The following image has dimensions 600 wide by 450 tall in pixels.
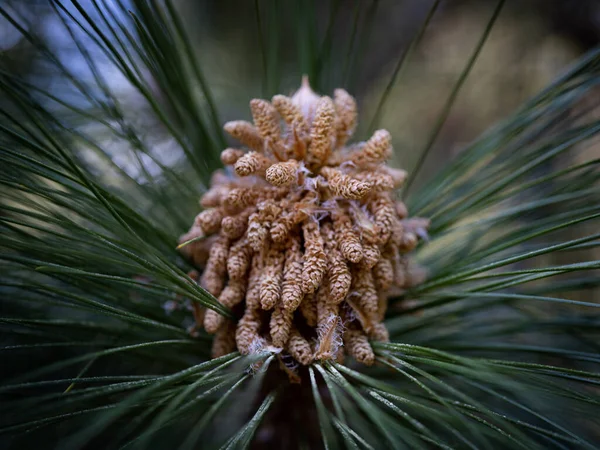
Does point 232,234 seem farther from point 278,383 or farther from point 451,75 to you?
point 451,75

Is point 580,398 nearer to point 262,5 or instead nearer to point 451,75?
point 262,5

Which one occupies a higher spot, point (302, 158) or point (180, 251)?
point (302, 158)

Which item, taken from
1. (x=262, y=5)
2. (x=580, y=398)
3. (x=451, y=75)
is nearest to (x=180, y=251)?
(x=580, y=398)

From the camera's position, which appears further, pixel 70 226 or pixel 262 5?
pixel 262 5

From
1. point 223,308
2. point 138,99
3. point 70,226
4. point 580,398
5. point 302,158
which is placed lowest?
point 580,398

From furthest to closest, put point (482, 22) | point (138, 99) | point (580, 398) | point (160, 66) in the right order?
point (482, 22) → point (138, 99) → point (160, 66) → point (580, 398)

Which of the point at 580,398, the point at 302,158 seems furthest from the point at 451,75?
the point at 580,398

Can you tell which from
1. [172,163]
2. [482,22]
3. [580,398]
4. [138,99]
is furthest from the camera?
[482,22]
